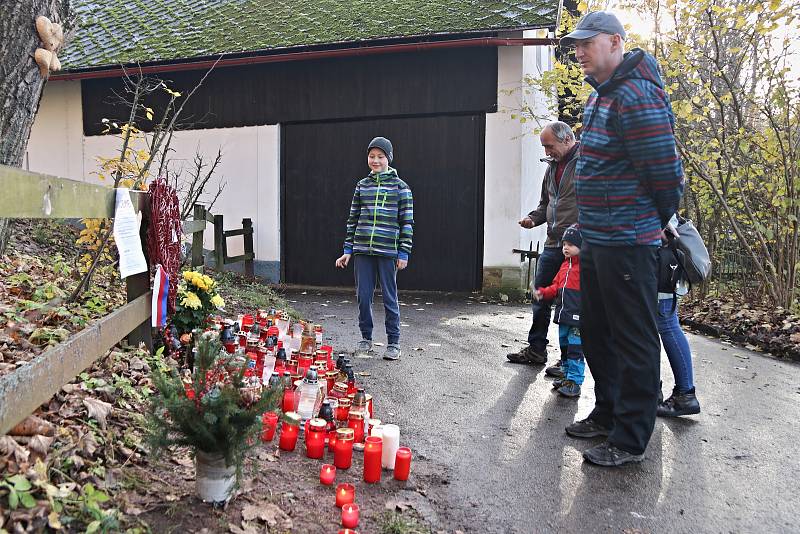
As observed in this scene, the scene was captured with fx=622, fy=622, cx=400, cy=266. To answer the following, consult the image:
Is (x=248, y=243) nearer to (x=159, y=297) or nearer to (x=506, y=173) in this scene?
(x=506, y=173)

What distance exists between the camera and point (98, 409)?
2865 mm

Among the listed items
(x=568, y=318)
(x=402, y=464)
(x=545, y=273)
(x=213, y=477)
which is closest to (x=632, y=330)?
(x=568, y=318)

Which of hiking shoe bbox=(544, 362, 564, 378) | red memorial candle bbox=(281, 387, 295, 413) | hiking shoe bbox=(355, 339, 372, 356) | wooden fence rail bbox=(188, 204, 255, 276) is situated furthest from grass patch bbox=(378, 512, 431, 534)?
wooden fence rail bbox=(188, 204, 255, 276)

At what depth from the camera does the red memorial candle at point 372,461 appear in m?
2.93

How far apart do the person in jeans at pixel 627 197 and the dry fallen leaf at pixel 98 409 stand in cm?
240

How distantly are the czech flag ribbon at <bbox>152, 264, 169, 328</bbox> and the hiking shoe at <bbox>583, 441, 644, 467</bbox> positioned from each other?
2.74 m

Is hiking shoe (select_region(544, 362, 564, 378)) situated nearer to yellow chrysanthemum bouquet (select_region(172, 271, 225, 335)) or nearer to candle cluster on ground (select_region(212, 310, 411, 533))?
candle cluster on ground (select_region(212, 310, 411, 533))

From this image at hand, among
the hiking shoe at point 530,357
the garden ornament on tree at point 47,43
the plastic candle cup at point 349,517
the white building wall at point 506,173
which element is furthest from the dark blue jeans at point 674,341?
the white building wall at point 506,173

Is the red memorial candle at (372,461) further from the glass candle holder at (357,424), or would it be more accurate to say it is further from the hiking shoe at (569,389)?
the hiking shoe at (569,389)

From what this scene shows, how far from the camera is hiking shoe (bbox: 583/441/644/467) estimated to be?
3.23 m

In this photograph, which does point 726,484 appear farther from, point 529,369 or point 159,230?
point 159,230

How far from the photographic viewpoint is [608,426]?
372cm

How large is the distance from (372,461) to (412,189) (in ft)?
25.2

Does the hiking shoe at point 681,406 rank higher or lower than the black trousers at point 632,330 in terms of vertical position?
lower
